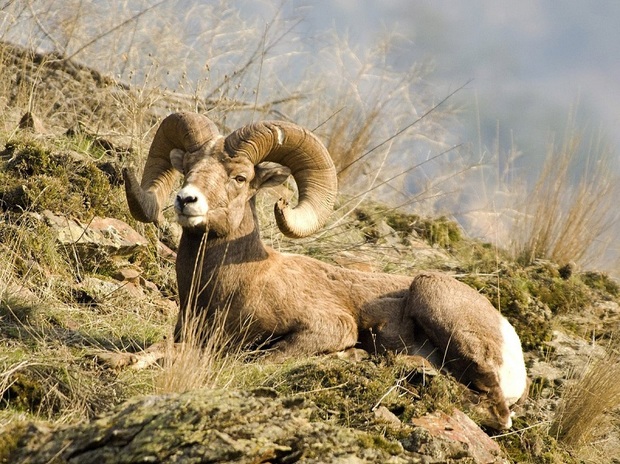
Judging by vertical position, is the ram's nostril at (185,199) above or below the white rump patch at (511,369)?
above

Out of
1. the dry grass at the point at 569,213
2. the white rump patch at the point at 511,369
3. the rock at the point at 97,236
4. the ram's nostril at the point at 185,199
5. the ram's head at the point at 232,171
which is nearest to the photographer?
the ram's nostril at the point at 185,199

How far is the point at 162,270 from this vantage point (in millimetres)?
10523

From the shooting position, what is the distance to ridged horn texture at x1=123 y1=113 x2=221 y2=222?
7.94 metres

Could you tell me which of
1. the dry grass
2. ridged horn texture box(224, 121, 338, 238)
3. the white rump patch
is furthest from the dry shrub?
the dry grass

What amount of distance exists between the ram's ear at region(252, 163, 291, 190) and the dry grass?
631cm

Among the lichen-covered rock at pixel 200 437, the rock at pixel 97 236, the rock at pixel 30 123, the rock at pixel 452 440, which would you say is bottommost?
the rock at pixel 452 440

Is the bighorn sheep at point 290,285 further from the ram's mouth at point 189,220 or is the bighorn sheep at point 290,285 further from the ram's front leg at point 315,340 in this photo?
the ram's mouth at point 189,220

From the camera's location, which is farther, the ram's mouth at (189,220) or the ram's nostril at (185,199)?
the ram's mouth at (189,220)

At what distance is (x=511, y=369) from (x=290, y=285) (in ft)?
6.74

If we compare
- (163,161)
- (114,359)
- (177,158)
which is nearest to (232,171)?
(177,158)

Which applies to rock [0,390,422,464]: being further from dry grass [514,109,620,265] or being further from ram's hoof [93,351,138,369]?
dry grass [514,109,620,265]

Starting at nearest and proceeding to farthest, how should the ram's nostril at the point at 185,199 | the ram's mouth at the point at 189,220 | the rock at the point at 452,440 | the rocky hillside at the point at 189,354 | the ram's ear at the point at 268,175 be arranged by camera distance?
the rocky hillside at the point at 189,354 → the rock at the point at 452,440 → the ram's nostril at the point at 185,199 → the ram's mouth at the point at 189,220 → the ram's ear at the point at 268,175

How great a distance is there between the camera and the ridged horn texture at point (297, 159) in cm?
814

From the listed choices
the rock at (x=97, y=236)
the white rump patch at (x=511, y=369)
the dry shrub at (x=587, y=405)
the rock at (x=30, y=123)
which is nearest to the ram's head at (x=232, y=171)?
the rock at (x=97, y=236)
